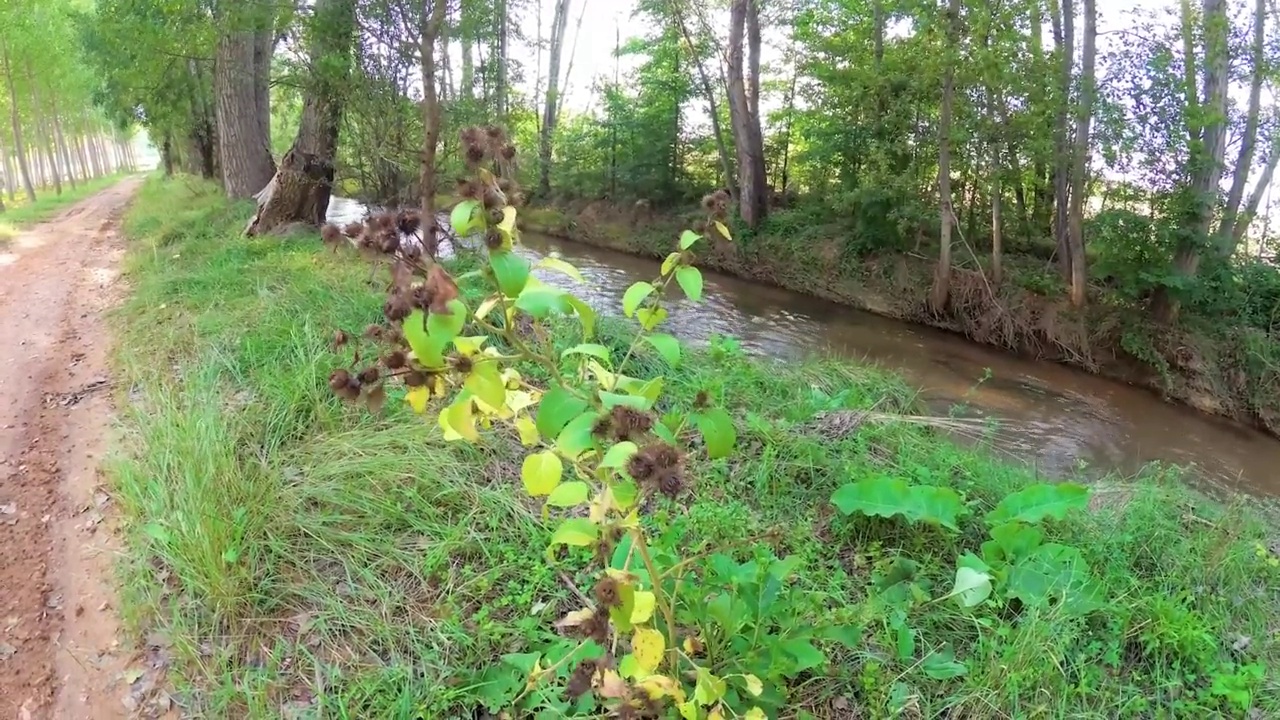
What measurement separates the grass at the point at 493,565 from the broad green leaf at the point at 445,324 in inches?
54.3

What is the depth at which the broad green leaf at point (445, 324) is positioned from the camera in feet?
3.84

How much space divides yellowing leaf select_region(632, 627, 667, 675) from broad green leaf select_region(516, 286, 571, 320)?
69cm

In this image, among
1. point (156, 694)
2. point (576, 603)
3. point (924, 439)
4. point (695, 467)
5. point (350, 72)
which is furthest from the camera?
point (350, 72)

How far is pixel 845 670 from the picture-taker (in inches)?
88.4

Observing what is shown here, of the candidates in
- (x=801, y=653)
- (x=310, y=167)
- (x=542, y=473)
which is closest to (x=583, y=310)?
(x=542, y=473)

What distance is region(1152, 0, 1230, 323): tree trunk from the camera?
26.1 feet

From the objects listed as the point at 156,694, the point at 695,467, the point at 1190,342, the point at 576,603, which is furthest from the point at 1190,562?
the point at 1190,342

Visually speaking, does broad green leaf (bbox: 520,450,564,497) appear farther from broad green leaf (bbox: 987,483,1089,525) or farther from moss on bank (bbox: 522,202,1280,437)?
moss on bank (bbox: 522,202,1280,437)

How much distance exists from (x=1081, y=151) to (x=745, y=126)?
7.23 metres

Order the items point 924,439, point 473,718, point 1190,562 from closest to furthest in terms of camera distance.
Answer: point 473,718 < point 1190,562 < point 924,439

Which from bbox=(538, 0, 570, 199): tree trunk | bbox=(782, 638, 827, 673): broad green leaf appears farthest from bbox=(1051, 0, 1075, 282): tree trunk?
bbox=(538, 0, 570, 199): tree trunk

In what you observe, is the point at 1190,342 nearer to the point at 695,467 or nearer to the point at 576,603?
the point at 695,467

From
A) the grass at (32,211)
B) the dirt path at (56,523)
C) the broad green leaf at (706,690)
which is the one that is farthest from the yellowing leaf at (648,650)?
the grass at (32,211)

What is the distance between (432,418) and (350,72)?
20.5 feet
